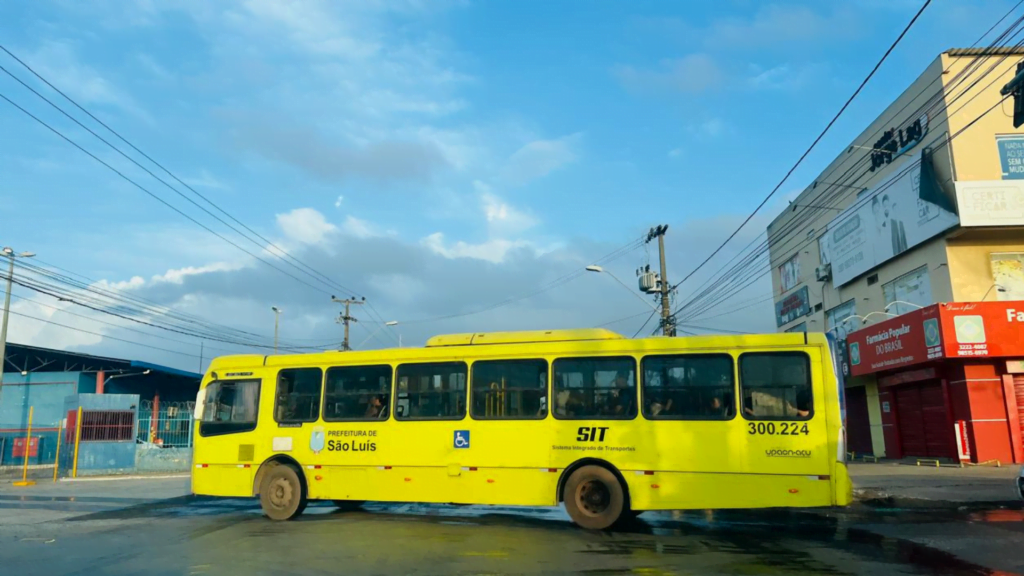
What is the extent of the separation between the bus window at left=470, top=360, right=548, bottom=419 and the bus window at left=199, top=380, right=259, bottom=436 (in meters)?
4.52

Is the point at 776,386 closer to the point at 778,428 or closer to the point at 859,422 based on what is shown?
the point at 778,428

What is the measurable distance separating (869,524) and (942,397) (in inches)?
524

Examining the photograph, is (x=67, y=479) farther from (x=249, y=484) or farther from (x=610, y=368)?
(x=610, y=368)

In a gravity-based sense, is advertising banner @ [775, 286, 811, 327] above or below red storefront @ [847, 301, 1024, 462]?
above

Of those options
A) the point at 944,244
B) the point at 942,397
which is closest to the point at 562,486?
the point at 942,397

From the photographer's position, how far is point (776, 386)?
35.1ft

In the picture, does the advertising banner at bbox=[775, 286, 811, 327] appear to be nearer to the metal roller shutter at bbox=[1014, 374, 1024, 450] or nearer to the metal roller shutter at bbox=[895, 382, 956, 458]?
the metal roller shutter at bbox=[895, 382, 956, 458]

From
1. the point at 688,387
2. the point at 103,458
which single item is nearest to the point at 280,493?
the point at 688,387

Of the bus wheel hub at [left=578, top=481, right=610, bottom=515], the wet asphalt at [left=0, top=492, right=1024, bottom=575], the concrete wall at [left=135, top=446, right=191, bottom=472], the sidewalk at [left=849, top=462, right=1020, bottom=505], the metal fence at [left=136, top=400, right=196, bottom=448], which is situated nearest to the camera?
the wet asphalt at [left=0, top=492, right=1024, bottom=575]

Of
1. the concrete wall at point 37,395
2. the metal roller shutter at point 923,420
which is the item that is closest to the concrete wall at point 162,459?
the concrete wall at point 37,395

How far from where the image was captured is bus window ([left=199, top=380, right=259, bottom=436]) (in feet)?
44.3

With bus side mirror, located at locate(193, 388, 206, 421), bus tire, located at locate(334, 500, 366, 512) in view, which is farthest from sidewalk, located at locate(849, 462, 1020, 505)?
bus side mirror, located at locate(193, 388, 206, 421)

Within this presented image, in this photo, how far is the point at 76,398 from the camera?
92.7 ft

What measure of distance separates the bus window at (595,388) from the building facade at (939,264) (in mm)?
13299
